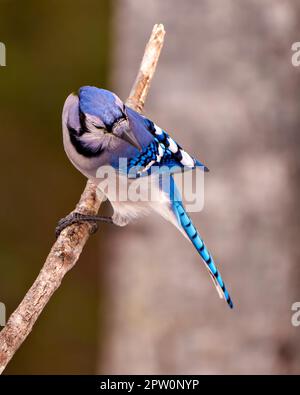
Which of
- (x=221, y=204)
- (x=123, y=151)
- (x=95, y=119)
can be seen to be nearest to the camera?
(x=95, y=119)

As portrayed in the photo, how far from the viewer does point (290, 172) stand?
310 cm

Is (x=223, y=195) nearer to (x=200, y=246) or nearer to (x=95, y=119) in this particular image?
(x=200, y=246)

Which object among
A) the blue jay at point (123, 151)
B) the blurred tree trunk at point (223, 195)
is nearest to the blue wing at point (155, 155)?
the blue jay at point (123, 151)

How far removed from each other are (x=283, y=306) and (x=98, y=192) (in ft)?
3.24

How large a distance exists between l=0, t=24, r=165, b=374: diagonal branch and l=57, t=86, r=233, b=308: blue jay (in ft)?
0.22

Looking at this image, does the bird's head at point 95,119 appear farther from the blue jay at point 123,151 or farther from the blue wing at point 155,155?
the blue wing at point 155,155

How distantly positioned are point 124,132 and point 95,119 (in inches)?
2.9

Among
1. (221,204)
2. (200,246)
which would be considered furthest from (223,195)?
(200,246)

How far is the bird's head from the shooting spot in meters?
1.92

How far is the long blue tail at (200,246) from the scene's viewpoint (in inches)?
84.0

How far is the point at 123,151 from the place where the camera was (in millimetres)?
2154

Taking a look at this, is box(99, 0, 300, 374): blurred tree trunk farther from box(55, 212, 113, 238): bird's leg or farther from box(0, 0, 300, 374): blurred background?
box(55, 212, 113, 238): bird's leg

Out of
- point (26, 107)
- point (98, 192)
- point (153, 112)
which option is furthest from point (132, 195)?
point (26, 107)

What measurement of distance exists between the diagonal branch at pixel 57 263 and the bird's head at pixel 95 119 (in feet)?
0.80
